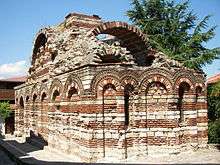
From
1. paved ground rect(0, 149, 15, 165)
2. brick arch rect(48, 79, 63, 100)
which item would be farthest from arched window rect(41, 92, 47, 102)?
paved ground rect(0, 149, 15, 165)

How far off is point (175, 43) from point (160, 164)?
13428mm

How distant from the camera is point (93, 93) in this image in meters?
10.6

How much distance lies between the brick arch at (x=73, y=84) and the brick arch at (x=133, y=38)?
3.47m

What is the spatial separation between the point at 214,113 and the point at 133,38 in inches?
278

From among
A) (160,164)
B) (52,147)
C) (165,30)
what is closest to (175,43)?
(165,30)

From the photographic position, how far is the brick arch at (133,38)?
47.9 feet

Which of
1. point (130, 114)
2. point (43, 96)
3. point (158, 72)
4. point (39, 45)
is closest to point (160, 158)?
point (130, 114)

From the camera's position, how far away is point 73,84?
11.5 metres

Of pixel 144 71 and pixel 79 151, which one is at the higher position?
pixel 144 71

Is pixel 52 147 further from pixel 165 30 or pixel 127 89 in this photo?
pixel 165 30

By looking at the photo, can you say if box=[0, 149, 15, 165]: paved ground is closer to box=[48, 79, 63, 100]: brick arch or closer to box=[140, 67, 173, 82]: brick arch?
box=[48, 79, 63, 100]: brick arch

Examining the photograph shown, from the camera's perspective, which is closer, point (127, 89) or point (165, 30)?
point (127, 89)

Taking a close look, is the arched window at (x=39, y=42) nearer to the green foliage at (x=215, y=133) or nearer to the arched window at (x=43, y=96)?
the arched window at (x=43, y=96)

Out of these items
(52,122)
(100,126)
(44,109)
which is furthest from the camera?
(44,109)
